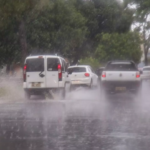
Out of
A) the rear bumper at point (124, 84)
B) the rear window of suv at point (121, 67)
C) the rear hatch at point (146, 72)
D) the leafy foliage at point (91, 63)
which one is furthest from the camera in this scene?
the leafy foliage at point (91, 63)

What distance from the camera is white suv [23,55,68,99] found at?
23.4m

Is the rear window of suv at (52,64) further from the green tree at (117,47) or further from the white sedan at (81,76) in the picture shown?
the green tree at (117,47)

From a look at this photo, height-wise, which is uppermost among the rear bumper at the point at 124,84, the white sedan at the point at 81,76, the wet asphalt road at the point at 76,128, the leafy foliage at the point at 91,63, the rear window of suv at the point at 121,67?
the leafy foliage at the point at 91,63

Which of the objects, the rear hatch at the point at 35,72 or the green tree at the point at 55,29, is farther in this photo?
the green tree at the point at 55,29

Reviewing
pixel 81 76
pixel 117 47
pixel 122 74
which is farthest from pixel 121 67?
pixel 117 47

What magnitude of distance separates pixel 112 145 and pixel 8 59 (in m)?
31.1

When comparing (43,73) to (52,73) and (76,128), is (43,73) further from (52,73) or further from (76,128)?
(76,128)

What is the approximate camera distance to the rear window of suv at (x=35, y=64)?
23406 mm

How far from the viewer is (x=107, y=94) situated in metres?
25.6

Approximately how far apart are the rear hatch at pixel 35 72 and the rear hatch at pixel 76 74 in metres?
6.80

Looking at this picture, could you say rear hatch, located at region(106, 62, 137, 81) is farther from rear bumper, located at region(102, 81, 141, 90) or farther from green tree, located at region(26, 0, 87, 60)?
green tree, located at region(26, 0, 87, 60)

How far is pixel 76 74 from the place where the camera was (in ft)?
100

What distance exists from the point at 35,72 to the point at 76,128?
11.0m

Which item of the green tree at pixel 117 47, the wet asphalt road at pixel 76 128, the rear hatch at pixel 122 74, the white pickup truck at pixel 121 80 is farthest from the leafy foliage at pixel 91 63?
the wet asphalt road at pixel 76 128
